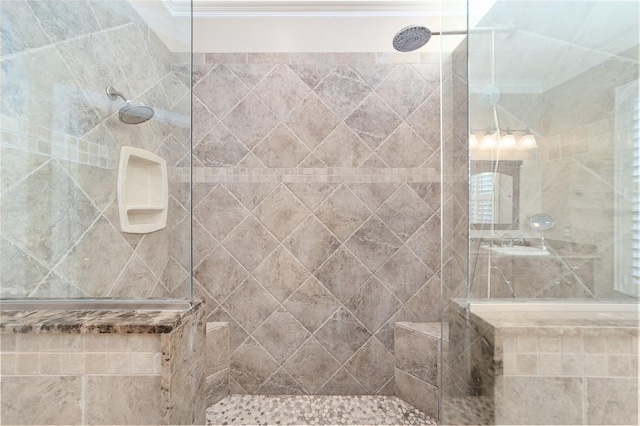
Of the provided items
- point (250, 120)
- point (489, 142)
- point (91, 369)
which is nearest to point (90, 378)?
point (91, 369)

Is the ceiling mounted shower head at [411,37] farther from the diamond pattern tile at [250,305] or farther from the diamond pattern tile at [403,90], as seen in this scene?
the diamond pattern tile at [250,305]

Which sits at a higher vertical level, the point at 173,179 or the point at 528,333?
the point at 173,179

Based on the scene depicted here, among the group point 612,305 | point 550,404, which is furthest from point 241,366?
point 612,305

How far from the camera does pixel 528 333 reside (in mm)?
642

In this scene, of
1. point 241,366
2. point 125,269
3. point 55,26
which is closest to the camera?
point 55,26

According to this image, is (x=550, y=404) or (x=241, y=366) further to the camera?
(x=241, y=366)

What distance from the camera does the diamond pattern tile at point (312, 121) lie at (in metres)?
1.52

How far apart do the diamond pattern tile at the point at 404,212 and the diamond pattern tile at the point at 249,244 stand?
733 mm

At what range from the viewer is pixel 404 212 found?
1527 millimetres

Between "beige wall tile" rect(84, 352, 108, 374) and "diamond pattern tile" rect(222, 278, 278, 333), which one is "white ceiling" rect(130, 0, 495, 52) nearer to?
"diamond pattern tile" rect(222, 278, 278, 333)

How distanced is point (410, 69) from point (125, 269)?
1863 mm

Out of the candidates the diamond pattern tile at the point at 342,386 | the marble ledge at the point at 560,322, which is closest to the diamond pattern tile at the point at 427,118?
the marble ledge at the point at 560,322

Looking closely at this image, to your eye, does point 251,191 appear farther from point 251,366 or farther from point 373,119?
point 251,366

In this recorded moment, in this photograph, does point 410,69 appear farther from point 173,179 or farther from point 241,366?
point 241,366
